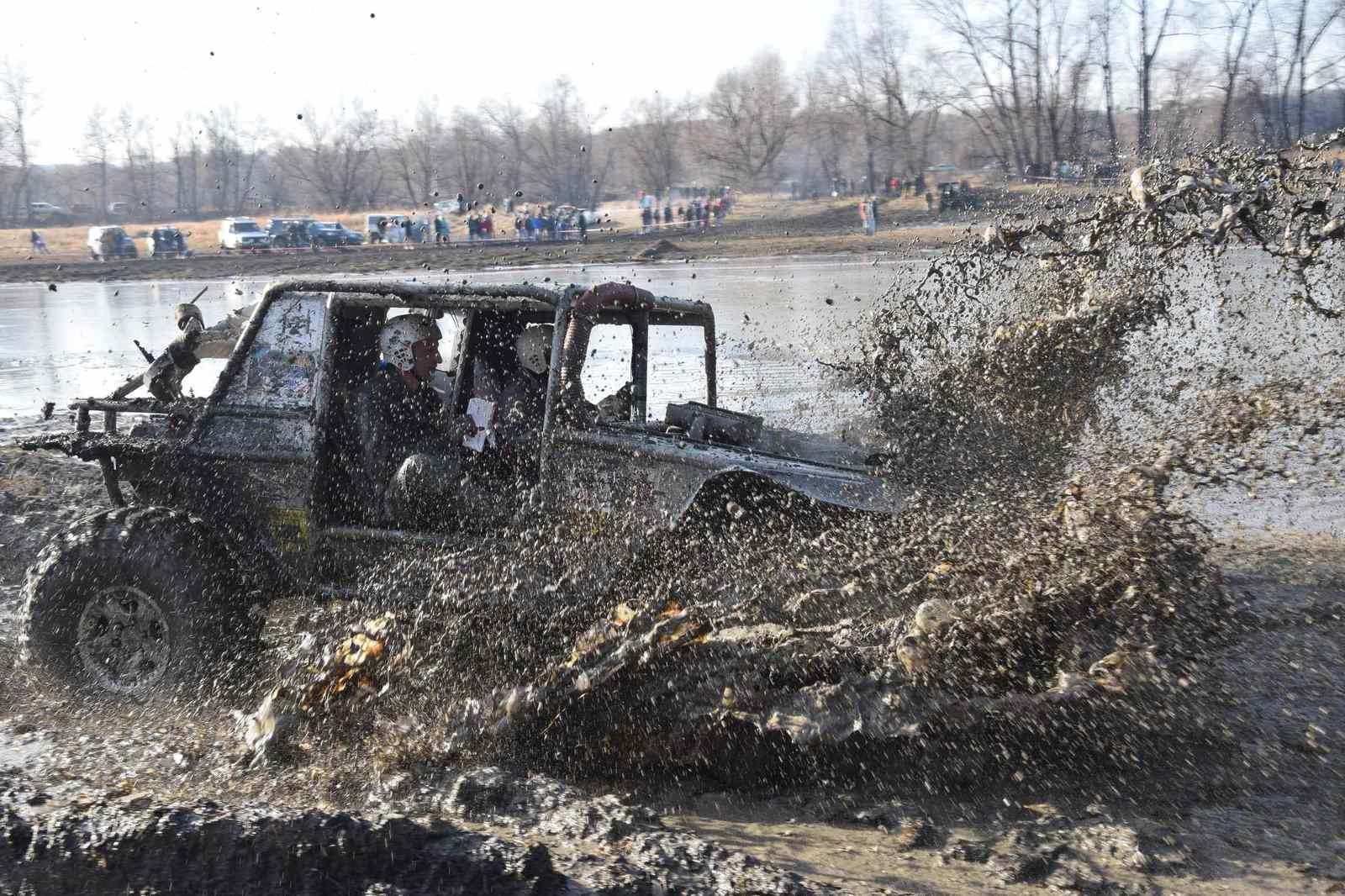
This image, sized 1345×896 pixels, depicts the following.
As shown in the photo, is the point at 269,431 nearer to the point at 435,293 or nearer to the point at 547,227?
the point at 435,293

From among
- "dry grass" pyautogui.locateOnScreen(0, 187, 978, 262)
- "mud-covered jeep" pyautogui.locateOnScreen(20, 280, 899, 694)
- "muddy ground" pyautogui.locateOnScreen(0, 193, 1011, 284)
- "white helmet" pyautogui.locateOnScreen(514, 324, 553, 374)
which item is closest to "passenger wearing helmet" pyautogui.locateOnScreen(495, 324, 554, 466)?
"white helmet" pyautogui.locateOnScreen(514, 324, 553, 374)

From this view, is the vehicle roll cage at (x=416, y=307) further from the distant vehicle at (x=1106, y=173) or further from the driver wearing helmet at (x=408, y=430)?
the distant vehicle at (x=1106, y=173)

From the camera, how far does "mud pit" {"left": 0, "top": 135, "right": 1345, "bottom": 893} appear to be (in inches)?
135

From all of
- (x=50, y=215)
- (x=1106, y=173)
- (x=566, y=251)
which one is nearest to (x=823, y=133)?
(x=566, y=251)

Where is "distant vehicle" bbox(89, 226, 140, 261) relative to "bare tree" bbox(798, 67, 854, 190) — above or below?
below

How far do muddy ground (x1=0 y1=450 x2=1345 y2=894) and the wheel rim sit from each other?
5.9 inches

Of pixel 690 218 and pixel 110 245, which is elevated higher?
pixel 690 218

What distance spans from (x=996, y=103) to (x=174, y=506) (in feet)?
120

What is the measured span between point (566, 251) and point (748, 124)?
93.7 ft

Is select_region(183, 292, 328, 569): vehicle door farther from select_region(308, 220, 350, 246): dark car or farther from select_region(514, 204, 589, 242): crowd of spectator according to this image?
select_region(308, 220, 350, 246): dark car

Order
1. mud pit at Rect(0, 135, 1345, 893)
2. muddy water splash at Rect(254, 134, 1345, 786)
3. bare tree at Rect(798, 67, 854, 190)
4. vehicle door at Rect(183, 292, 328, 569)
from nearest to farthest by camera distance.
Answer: mud pit at Rect(0, 135, 1345, 893)
muddy water splash at Rect(254, 134, 1345, 786)
vehicle door at Rect(183, 292, 328, 569)
bare tree at Rect(798, 67, 854, 190)

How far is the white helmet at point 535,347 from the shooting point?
540 centimetres

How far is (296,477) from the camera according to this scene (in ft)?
16.5

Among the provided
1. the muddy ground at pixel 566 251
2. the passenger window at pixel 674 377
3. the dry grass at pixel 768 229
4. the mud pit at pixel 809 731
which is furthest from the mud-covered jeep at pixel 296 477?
the muddy ground at pixel 566 251
